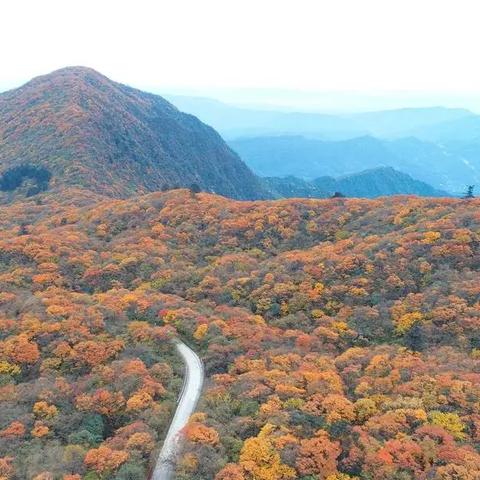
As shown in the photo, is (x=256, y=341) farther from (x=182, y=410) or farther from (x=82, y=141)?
(x=82, y=141)

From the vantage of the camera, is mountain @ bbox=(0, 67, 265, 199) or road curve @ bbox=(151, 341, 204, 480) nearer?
road curve @ bbox=(151, 341, 204, 480)

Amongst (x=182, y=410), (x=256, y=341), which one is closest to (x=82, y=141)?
(x=256, y=341)

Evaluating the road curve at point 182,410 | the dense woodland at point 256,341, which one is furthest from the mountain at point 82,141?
the road curve at point 182,410

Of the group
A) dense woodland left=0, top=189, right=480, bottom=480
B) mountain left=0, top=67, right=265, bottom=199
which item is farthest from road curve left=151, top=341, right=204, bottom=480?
mountain left=0, top=67, right=265, bottom=199

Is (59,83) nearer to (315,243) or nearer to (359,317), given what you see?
(315,243)

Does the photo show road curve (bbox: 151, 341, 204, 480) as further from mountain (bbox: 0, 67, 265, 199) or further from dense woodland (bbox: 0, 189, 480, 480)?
mountain (bbox: 0, 67, 265, 199)

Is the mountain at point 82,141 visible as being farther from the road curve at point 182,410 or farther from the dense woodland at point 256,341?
the road curve at point 182,410
